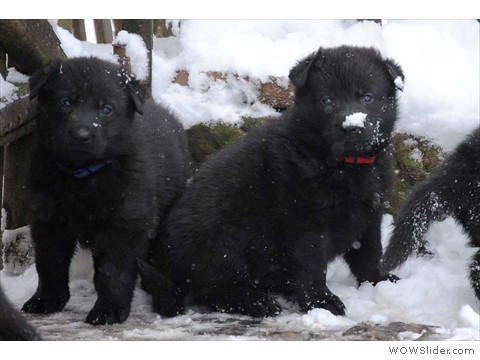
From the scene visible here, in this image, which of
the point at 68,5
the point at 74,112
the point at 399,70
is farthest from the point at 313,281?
the point at 68,5

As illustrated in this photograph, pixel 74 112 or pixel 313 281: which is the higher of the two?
pixel 74 112

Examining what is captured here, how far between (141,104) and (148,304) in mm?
1211

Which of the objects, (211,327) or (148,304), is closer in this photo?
(211,327)

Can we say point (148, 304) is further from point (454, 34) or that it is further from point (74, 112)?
point (454, 34)

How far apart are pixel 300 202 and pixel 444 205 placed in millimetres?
834

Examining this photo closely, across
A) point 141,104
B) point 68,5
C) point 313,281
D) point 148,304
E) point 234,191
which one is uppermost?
point 68,5

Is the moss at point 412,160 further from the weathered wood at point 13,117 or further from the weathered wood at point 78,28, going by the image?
the weathered wood at point 78,28

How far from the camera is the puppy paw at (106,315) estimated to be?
4488 millimetres

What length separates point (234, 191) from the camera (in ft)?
16.2

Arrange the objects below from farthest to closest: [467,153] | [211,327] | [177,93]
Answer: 1. [177,93]
2. [467,153]
3. [211,327]

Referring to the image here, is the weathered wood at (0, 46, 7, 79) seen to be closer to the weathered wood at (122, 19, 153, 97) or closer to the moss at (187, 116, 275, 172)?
the weathered wood at (122, 19, 153, 97)

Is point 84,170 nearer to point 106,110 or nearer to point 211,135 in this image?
point 106,110

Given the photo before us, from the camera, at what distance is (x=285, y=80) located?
6.59m

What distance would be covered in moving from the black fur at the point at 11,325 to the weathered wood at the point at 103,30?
5737mm
